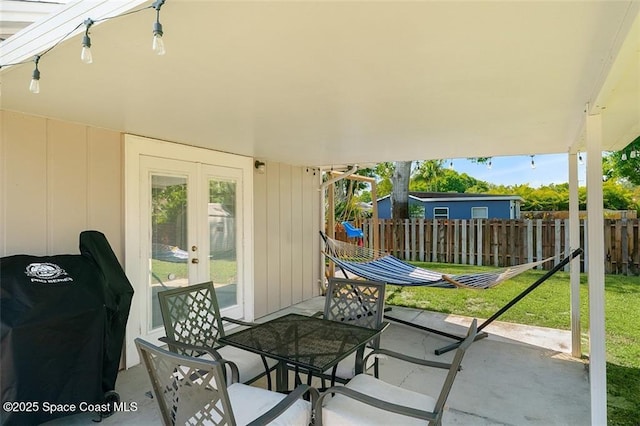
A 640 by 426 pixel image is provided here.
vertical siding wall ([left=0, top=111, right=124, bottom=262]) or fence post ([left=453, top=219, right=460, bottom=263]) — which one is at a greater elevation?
vertical siding wall ([left=0, top=111, right=124, bottom=262])

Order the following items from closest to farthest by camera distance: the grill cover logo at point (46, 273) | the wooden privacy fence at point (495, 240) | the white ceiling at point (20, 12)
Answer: the white ceiling at point (20, 12) < the grill cover logo at point (46, 273) < the wooden privacy fence at point (495, 240)

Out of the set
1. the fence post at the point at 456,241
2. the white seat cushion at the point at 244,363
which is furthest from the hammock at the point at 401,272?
the fence post at the point at 456,241

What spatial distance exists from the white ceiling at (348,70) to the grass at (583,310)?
2.20 metres

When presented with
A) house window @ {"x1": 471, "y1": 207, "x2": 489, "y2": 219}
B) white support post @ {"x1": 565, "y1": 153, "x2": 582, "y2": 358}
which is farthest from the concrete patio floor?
house window @ {"x1": 471, "y1": 207, "x2": 489, "y2": 219}

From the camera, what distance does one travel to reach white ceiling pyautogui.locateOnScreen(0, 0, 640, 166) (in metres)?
1.42

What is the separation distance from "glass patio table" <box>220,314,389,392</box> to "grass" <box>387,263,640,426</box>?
1933 millimetres

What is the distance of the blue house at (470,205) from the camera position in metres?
14.3

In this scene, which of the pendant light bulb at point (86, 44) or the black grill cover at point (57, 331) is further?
the black grill cover at point (57, 331)

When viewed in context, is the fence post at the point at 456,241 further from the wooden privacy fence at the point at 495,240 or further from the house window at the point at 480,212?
the house window at the point at 480,212

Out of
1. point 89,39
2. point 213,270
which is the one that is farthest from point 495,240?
point 89,39

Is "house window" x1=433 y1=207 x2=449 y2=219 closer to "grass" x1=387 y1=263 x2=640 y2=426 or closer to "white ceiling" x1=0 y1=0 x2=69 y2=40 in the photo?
"grass" x1=387 y1=263 x2=640 y2=426

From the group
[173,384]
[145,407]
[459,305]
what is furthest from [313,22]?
[459,305]

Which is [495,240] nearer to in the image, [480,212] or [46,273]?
[480,212]

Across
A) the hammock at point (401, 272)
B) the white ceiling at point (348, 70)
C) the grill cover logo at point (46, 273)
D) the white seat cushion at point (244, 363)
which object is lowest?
the white seat cushion at point (244, 363)
